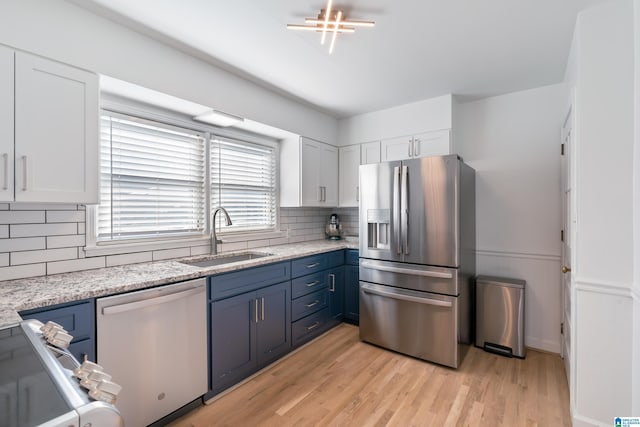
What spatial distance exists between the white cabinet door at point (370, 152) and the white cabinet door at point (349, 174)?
0.08 meters

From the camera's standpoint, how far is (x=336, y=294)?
3400 millimetres

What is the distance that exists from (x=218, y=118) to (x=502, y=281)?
3.04m

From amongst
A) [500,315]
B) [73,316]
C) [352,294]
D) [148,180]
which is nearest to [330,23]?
[148,180]

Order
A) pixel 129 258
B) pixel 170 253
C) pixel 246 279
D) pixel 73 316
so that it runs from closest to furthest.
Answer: pixel 73 316 → pixel 129 258 → pixel 246 279 → pixel 170 253

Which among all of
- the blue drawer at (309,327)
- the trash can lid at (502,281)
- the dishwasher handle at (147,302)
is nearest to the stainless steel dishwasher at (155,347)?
the dishwasher handle at (147,302)

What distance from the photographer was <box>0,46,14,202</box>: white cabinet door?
150 cm

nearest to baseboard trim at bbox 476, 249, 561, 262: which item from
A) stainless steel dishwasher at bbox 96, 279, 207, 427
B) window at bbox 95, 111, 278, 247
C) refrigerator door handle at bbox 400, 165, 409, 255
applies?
refrigerator door handle at bbox 400, 165, 409, 255

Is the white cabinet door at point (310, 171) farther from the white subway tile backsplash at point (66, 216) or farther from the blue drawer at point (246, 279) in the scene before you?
the white subway tile backsplash at point (66, 216)

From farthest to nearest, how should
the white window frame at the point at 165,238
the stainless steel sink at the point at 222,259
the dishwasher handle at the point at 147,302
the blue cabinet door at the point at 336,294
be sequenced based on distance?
the blue cabinet door at the point at 336,294, the stainless steel sink at the point at 222,259, the white window frame at the point at 165,238, the dishwasher handle at the point at 147,302

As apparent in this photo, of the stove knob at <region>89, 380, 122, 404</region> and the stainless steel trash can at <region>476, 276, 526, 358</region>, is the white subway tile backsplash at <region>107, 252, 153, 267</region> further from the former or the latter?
the stainless steel trash can at <region>476, 276, 526, 358</region>

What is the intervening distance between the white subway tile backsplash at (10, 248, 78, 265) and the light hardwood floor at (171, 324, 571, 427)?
1.30 meters

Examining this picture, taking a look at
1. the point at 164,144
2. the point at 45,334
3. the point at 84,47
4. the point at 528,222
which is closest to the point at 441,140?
the point at 528,222

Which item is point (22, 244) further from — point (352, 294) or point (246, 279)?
point (352, 294)

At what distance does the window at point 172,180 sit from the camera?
2227 mm
